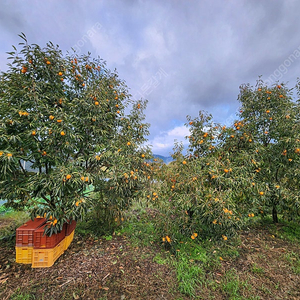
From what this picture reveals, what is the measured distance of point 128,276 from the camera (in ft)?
6.70

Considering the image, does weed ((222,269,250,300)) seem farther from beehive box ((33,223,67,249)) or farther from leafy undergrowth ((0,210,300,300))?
beehive box ((33,223,67,249))

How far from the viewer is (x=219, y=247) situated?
8.86 feet

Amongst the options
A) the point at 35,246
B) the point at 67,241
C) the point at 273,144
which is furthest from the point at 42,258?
the point at 273,144

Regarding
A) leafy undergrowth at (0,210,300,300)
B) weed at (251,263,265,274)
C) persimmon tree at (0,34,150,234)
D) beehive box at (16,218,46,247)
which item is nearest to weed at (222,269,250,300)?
leafy undergrowth at (0,210,300,300)

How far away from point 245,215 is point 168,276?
5.47 feet

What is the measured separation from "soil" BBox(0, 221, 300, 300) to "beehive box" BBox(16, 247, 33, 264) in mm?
56

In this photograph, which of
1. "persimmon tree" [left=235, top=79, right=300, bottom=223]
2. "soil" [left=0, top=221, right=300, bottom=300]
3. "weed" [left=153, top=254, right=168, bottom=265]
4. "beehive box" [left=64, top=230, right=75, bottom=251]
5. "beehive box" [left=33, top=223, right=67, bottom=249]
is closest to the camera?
"soil" [left=0, top=221, right=300, bottom=300]

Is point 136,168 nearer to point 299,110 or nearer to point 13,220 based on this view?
point 299,110

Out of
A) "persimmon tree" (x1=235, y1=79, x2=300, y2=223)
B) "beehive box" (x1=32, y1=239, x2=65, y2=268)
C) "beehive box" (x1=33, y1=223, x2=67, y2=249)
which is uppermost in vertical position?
"persimmon tree" (x1=235, y1=79, x2=300, y2=223)

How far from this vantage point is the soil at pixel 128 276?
1.80m

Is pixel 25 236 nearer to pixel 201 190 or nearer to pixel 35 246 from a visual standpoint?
pixel 35 246

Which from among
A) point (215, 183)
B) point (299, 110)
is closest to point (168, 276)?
point (215, 183)

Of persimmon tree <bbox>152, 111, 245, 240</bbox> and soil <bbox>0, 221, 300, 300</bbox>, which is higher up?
persimmon tree <bbox>152, 111, 245, 240</bbox>

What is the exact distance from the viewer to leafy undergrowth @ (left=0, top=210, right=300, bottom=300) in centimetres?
182
